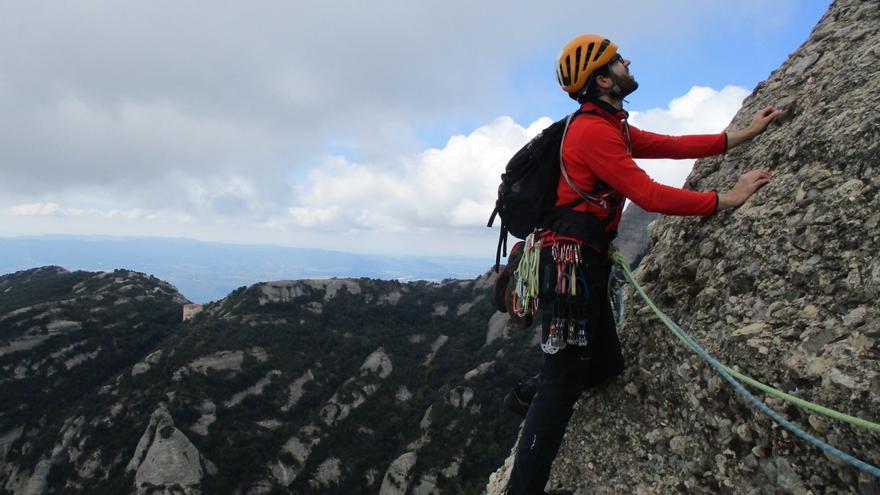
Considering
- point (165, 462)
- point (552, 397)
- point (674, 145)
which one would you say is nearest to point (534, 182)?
point (674, 145)

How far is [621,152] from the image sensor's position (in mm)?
4051

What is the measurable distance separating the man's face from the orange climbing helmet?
0.07m

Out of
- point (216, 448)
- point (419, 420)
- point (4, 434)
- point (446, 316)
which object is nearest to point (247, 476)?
point (216, 448)

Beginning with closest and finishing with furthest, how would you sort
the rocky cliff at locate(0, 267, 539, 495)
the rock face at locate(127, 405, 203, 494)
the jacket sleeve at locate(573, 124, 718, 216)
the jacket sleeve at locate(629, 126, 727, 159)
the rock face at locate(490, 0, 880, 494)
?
the rock face at locate(490, 0, 880, 494) → the jacket sleeve at locate(573, 124, 718, 216) → the jacket sleeve at locate(629, 126, 727, 159) → the rock face at locate(127, 405, 203, 494) → the rocky cliff at locate(0, 267, 539, 495)

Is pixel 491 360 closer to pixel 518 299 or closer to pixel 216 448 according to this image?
pixel 216 448

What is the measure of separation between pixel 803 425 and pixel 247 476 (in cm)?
7210

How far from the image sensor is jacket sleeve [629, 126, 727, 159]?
5.17 meters

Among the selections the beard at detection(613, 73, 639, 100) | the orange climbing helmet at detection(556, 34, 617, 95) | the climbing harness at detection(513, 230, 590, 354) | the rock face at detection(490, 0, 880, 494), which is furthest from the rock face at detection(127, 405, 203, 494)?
the beard at detection(613, 73, 639, 100)

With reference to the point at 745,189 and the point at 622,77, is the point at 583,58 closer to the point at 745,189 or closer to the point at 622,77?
the point at 622,77

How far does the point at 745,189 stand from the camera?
186 inches

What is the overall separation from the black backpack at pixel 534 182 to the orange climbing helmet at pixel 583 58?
1.19ft

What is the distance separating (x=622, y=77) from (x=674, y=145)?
1151mm

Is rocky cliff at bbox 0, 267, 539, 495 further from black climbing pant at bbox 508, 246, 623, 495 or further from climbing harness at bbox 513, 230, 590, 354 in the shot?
climbing harness at bbox 513, 230, 590, 354

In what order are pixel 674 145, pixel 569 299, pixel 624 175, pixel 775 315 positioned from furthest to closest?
pixel 674 145, pixel 569 299, pixel 624 175, pixel 775 315
